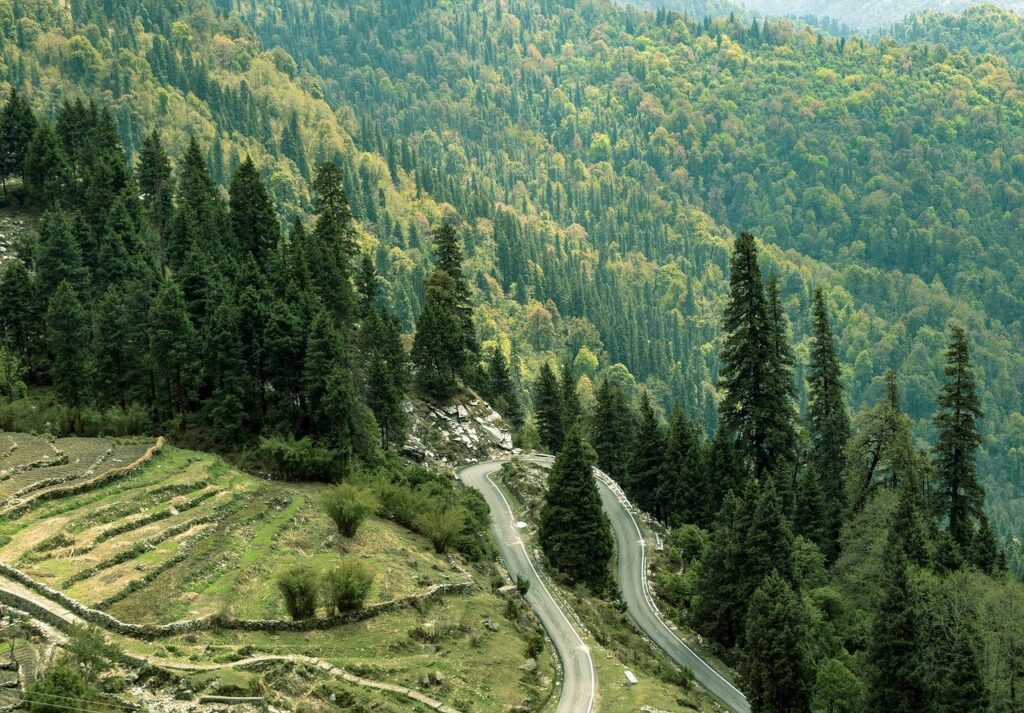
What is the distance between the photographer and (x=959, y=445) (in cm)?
6831

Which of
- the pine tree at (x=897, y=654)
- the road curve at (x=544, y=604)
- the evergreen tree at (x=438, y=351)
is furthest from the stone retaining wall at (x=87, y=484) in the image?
the pine tree at (x=897, y=654)

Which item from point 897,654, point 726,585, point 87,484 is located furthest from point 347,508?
point 897,654

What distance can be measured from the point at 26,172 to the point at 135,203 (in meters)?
13.2

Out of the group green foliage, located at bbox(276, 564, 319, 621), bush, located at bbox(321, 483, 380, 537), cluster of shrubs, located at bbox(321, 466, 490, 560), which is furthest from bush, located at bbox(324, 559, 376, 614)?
cluster of shrubs, located at bbox(321, 466, 490, 560)

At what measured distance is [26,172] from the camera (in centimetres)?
9362

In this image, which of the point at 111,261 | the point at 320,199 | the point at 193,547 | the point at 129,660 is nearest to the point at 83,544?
the point at 193,547

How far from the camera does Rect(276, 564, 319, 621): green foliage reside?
39906 mm

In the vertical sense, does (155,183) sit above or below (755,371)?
below

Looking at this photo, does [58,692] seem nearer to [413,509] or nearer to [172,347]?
[413,509]

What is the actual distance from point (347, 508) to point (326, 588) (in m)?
8.21

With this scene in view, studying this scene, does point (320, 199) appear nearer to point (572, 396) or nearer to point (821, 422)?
point (572, 396)

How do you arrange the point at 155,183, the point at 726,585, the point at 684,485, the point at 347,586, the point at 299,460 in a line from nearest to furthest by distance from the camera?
the point at 347,586, the point at 726,585, the point at 299,460, the point at 684,485, the point at 155,183

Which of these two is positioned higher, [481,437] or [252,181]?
[252,181]

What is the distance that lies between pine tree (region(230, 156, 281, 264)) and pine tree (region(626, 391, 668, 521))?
112 feet
